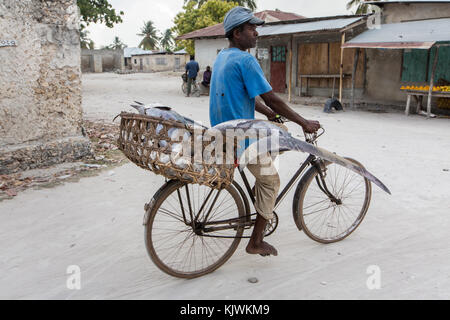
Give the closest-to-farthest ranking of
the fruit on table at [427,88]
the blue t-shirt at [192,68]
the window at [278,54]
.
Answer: the fruit on table at [427,88] → the blue t-shirt at [192,68] → the window at [278,54]

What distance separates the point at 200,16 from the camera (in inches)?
1228

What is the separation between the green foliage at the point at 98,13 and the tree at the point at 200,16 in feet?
43.1

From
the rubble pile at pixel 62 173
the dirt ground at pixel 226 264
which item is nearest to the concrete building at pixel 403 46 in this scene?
the dirt ground at pixel 226 264

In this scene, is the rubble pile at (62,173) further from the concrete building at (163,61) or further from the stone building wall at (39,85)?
the concrete building at (163,61)

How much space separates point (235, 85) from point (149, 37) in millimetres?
72249

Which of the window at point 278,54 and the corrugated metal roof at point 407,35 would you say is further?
the window at point 278,54

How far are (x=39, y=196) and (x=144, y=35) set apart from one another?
7063 cm

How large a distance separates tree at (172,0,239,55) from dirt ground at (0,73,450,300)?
27.0m

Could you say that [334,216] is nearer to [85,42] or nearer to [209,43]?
[209,43]

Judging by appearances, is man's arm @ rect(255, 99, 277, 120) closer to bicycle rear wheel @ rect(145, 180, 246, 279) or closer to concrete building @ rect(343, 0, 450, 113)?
bicycle rear wheel @ rect(145, 180, 246, 279)

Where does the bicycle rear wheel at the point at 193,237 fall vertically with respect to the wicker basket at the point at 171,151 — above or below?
below

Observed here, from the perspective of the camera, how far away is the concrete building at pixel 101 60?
152ft

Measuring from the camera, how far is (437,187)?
499 centimetres

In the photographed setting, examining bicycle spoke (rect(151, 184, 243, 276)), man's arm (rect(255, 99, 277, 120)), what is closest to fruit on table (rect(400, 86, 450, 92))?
man's arm (rect(255, 99, 277, 120))
